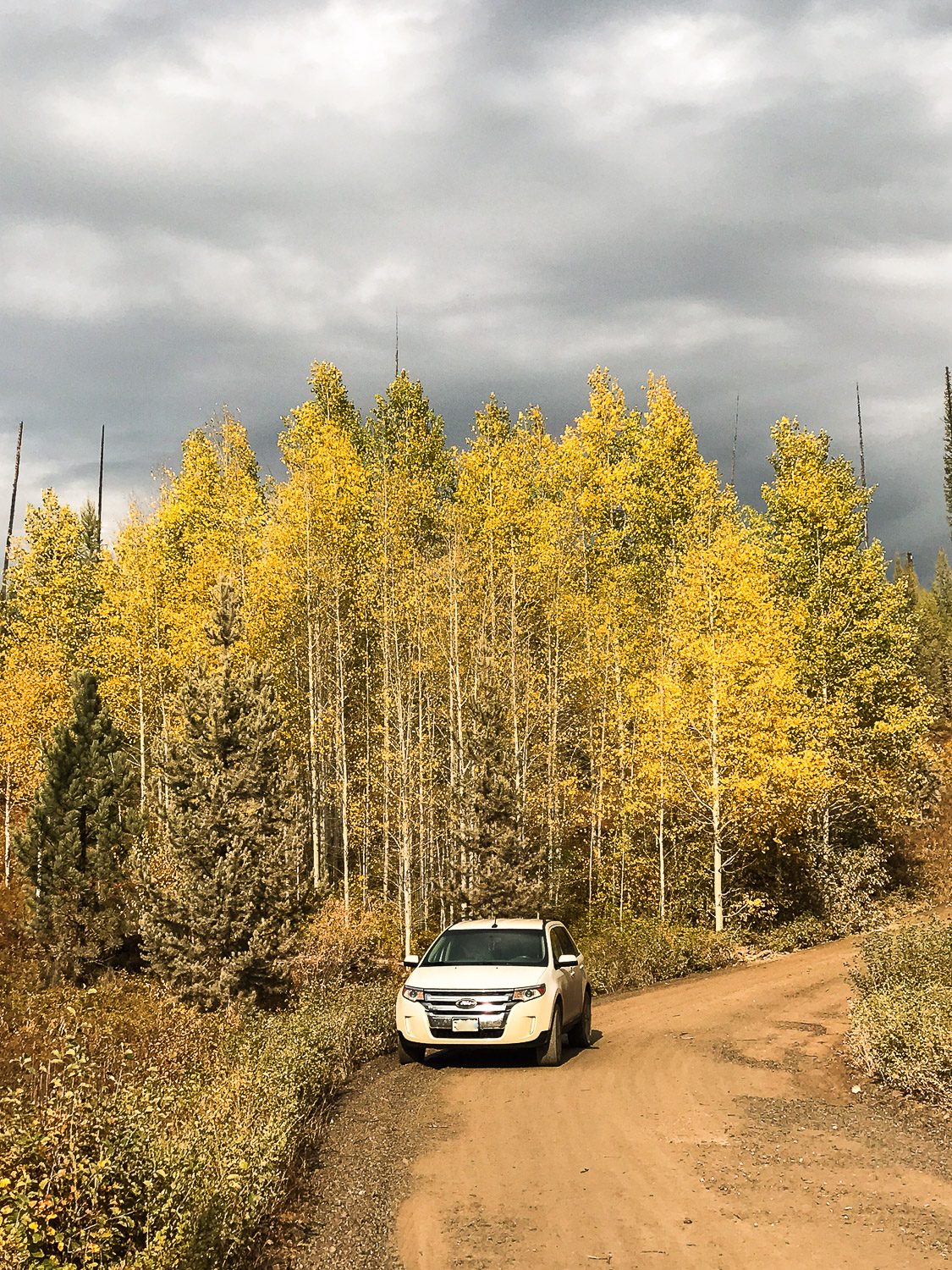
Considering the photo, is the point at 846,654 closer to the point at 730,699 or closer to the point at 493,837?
the point at 730,699

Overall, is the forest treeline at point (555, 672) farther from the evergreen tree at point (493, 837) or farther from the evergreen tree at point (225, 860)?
the evergreen tree at point (225, 860)

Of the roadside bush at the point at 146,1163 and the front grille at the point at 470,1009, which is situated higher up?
the roadside bush at the point at 146,1163

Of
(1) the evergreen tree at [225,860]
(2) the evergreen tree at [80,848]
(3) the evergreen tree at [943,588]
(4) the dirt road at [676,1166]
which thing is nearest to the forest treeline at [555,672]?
(2) the evergreen tree at [80,848]

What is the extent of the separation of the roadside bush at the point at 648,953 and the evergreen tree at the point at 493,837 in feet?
6.72

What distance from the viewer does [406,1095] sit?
11.2 m

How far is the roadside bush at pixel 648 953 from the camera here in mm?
20984

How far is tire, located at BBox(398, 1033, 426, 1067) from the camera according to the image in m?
12.5

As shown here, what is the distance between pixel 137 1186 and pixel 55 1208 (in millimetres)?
668

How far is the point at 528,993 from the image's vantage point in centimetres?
1223

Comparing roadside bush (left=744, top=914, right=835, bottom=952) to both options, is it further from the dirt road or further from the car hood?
the car hood

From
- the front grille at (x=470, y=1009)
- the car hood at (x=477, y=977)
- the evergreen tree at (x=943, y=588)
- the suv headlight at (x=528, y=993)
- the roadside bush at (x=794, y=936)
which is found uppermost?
the evergreen tree at (x=943, y=588)

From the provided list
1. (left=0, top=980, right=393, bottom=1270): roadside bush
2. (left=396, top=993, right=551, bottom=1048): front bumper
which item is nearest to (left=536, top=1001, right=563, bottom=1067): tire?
(left=396, top=993, right=551, bottom=1048): front bumper

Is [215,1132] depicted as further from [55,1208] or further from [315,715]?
[315,715]

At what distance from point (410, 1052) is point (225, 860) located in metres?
7.35
